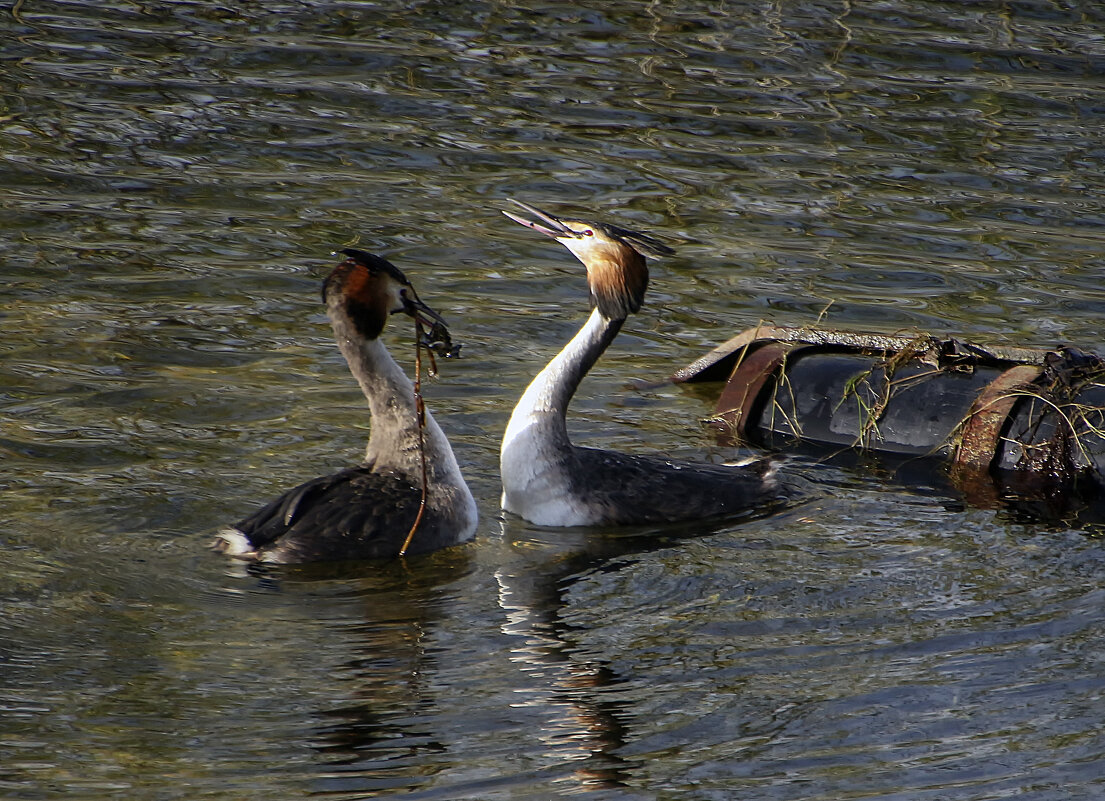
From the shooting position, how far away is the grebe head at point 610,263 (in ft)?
24.7

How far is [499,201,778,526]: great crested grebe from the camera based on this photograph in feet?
23.5

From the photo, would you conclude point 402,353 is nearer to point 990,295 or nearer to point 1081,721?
point 990,295

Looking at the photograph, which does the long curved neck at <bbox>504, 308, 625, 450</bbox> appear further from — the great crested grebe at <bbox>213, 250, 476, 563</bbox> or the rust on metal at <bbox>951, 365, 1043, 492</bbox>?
the rust on metal at <bbox>951, 365, 1043, 492</bbox>

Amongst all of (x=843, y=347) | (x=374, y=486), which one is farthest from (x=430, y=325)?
(x=843, y=347)

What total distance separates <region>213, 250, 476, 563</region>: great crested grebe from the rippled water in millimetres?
162

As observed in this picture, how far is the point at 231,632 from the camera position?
18.9ft

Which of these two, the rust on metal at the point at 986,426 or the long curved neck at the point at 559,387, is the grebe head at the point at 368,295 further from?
the rust on metal at the point at 986,426

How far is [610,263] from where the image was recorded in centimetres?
761

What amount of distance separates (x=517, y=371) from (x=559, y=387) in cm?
171

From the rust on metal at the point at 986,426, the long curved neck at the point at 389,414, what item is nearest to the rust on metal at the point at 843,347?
the rust on metal at the point at 986,426

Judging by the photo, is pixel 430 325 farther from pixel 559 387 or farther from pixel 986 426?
pixel 986 426

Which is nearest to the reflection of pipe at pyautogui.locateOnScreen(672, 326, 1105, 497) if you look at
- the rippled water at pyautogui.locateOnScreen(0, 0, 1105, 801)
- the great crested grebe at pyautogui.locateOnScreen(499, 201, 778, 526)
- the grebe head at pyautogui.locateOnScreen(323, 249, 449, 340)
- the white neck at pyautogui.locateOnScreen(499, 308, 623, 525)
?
the rippled water at pyautogui.locateOnScreen(0, 0, 1105, 801)

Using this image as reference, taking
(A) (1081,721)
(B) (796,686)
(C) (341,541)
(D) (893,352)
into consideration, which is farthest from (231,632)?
(D) (893,352)

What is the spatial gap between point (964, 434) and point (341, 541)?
336 cm
